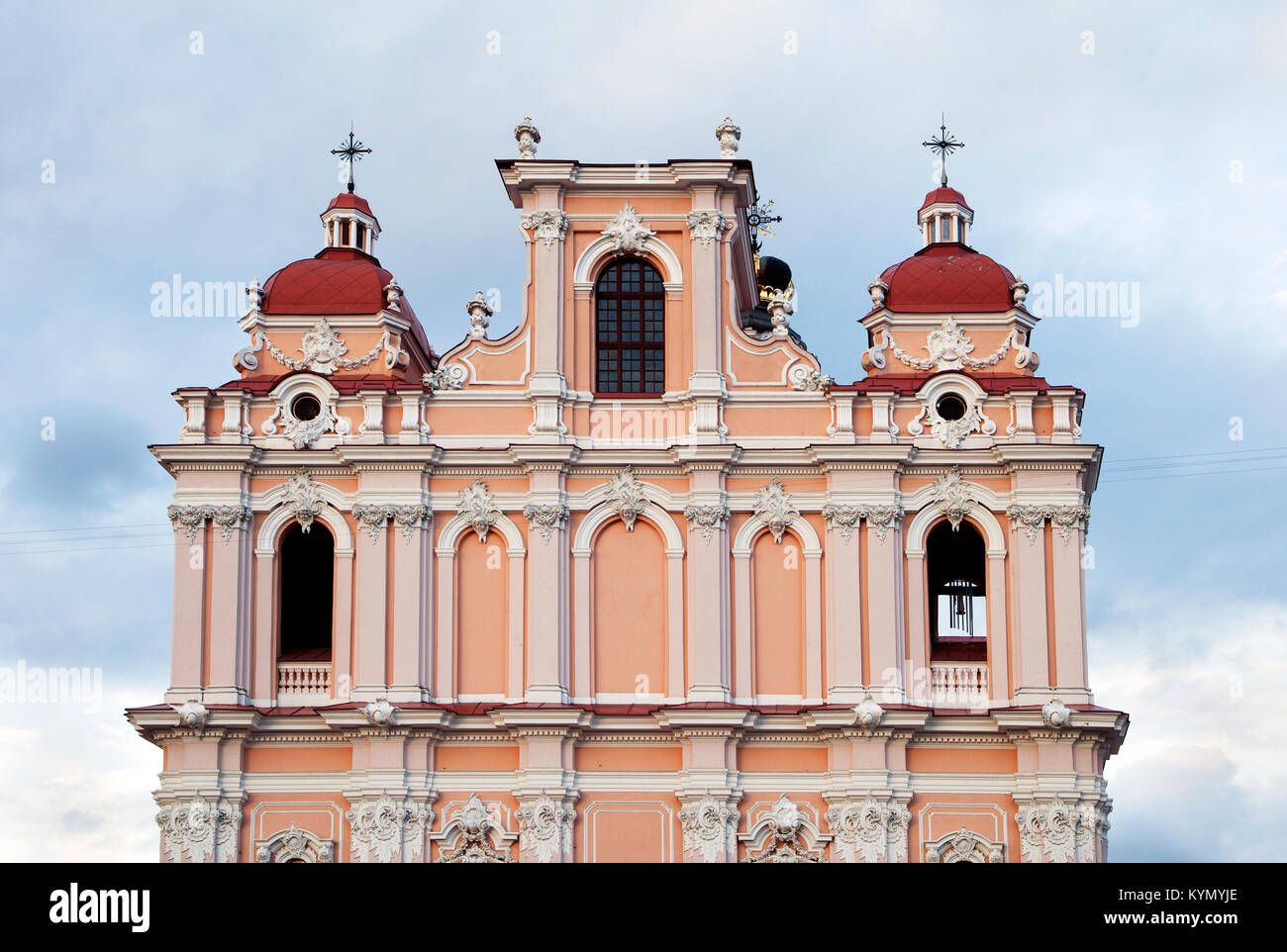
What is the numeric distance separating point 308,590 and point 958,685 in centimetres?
1221

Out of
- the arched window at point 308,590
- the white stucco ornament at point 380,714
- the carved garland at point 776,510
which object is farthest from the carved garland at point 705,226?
the white stucco ornament at point 380,714

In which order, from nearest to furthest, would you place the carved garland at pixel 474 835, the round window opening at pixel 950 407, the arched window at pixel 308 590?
the carved garland at pixel 474 835
the round window opening at pixel 950 407
the arched window at pixel 308 590

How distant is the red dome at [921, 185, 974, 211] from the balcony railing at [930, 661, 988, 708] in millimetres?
9587

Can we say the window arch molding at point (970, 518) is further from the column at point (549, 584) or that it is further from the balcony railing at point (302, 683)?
the balcony railing at point (302, 683)

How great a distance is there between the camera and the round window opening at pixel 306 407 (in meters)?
42.0

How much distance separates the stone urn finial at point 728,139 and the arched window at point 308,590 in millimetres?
10093

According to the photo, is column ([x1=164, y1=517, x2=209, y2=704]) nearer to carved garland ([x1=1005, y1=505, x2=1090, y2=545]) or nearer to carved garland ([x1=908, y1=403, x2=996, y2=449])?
carved garland ([x1=908, y1=403, x2=996, y2=449])

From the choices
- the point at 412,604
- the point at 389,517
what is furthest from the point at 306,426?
the point at 412,604

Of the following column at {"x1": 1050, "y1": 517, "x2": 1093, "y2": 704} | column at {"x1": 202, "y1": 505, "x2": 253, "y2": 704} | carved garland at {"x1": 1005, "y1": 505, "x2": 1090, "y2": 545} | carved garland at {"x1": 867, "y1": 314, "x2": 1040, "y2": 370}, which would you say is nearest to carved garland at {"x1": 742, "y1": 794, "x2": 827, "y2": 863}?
column at {"x1": 1050, "y1": 517, "x2": 1093, "y2": 704}

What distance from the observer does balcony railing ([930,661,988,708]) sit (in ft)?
132

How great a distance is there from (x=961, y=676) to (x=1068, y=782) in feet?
8.61

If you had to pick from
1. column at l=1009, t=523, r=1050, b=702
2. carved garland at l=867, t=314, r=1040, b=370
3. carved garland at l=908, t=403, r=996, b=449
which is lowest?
column at l=1009, t=523, r=1050, b=702
